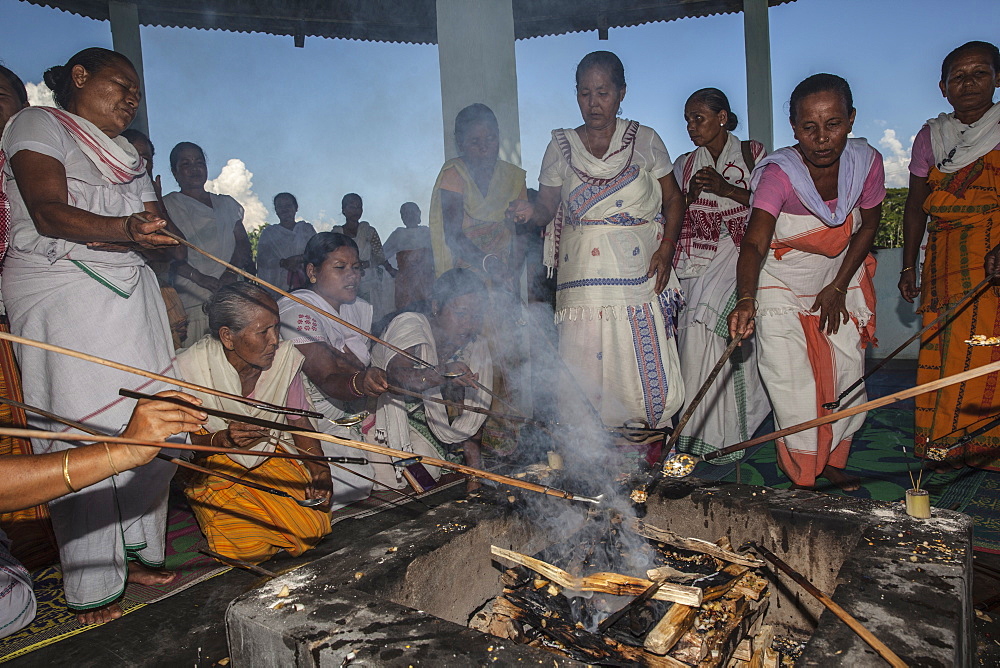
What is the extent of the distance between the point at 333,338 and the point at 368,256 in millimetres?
3327

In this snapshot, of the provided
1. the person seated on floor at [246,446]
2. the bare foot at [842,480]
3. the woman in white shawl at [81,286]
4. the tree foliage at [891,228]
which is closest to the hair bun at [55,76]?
the woman in white shawl at [81,286]

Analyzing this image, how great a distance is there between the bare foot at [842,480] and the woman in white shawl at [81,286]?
3425mm

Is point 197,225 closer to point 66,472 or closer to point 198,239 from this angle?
point 198,239

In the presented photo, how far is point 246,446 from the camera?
2707 millimetres

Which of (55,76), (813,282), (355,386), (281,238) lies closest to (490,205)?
(355,386)

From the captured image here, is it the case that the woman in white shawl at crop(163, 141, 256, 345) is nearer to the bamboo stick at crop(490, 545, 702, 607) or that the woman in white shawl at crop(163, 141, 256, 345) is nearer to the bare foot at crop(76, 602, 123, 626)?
the bare foot at crop(76, 602, 123, 626)

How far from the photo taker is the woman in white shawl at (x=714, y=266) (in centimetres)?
390

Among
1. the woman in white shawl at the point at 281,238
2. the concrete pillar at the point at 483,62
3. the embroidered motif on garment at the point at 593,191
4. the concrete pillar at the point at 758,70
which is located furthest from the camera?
the concrete pillar at the point at 758,70

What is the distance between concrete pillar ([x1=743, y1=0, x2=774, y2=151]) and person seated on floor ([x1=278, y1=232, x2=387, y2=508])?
6.49 m

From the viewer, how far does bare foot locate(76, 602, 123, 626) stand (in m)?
2.45

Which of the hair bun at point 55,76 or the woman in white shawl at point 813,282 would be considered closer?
the hair bun at point 55,76

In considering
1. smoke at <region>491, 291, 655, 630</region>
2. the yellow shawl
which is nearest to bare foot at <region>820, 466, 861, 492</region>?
smoke at <region>491, 291, 655, 630</region>

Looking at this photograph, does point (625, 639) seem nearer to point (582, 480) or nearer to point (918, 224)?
point (582, 480)

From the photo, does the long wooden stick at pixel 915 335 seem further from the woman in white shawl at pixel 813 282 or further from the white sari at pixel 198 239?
the white sari at pixel 198 239
